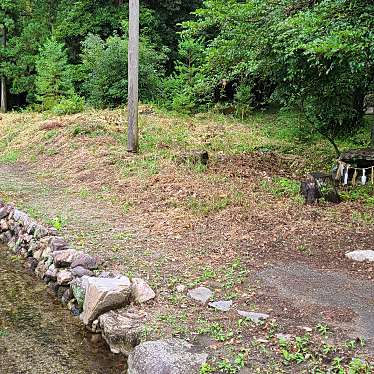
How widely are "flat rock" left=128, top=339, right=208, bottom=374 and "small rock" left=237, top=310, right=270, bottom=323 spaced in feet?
1.98

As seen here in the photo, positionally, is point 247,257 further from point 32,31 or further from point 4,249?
point 32,31

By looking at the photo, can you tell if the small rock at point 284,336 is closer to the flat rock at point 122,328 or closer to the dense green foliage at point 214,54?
the flat rock at point 122,328

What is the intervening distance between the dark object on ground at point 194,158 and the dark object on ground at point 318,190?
2.69m

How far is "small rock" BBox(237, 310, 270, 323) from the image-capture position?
380 centimetres

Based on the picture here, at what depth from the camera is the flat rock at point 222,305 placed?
4.01 meters

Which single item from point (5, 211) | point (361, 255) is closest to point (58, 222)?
point (5, 211)

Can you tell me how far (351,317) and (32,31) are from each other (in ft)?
70.1

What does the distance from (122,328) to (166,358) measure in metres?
0.69

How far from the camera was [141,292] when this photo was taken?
427cm

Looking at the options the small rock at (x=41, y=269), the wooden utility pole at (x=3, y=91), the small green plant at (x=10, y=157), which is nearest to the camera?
the small rock at (x=41, y=269)

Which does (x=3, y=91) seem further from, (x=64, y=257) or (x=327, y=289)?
(x=327, y=289)

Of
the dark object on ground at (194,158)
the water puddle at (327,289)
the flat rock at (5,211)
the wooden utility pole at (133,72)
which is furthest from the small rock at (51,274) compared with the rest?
the wooden utility pole at (133,72)

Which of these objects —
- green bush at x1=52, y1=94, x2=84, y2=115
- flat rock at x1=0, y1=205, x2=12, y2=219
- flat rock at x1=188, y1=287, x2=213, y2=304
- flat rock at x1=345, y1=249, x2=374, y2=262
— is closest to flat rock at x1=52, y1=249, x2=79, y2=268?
flat rock at x1=188, y1=287, x2=213, y2=304

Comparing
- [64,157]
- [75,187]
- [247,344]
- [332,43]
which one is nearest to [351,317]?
[247,344]
